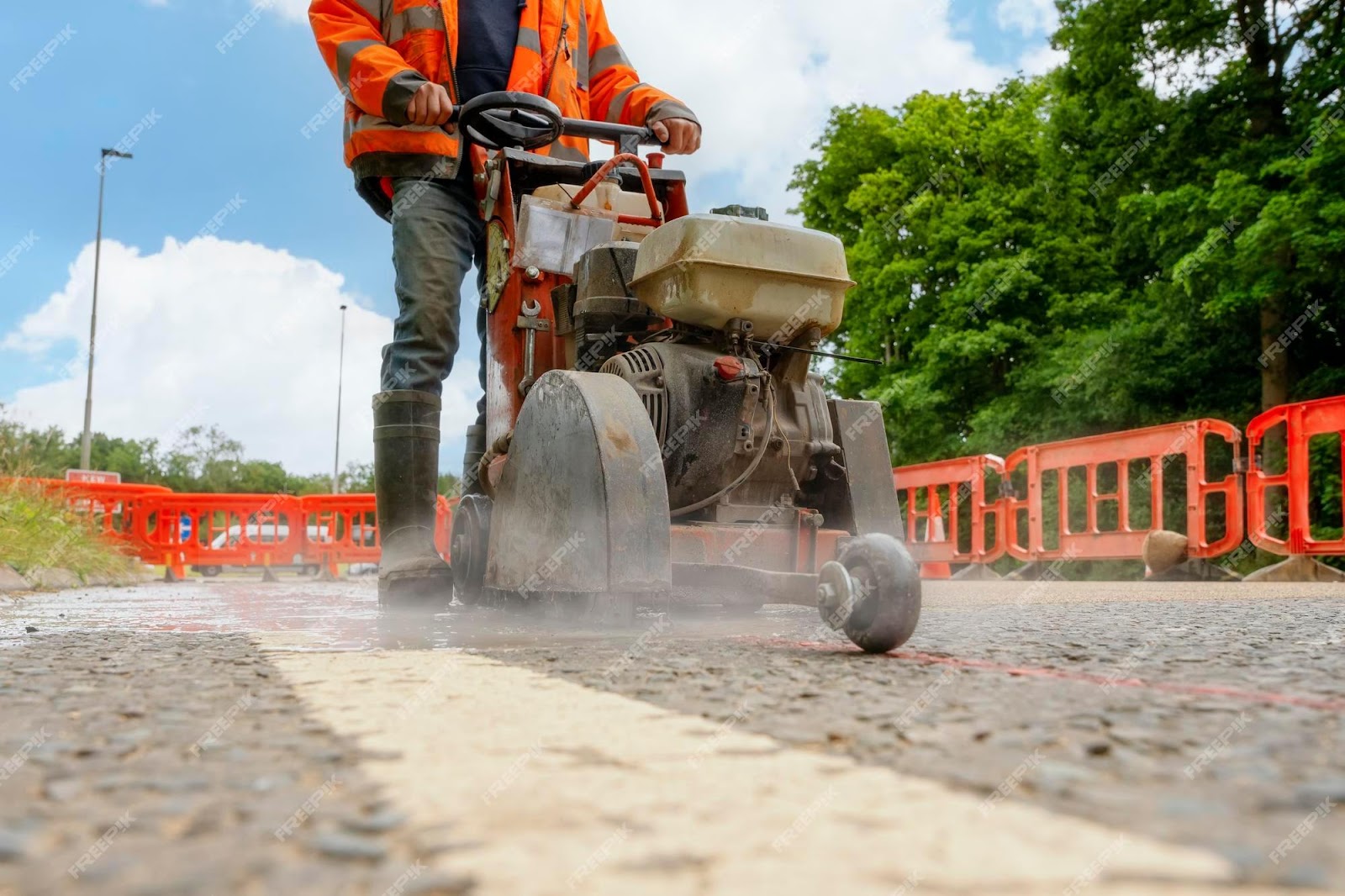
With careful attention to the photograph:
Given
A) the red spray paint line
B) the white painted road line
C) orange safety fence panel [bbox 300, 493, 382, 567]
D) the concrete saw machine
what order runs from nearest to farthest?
the white painted road line, the red spray paint line, the concrete saw machine, orange safety fence panel [bbox 300, 493, 382, 567]

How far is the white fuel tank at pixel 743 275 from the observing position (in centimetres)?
324

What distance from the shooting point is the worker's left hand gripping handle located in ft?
13.1

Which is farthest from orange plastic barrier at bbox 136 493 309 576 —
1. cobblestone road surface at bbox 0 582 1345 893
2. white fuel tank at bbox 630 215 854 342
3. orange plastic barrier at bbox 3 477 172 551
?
cobblestone road surface at bbox 0 582 1345 893

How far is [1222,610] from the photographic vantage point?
394 centimetres

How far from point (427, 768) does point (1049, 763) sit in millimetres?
635

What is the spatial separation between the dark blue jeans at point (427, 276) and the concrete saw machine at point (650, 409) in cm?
17

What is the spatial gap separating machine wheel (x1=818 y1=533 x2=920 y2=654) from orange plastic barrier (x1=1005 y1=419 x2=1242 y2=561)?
6.31 m

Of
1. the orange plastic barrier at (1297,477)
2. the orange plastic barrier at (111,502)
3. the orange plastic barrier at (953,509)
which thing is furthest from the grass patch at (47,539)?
the orange plastic barrier at (1297,477)

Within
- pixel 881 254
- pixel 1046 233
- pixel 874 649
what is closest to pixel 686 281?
pixel 874 649

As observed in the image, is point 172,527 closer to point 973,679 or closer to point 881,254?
point 973,679

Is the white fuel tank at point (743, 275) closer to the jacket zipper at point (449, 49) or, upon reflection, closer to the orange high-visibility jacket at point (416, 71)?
the orange high-visibility jacket at point (416, 71)

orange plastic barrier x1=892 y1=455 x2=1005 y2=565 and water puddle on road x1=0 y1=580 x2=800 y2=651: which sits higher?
orange plastic barrier x1=892 y1=455 x2=1005 y2=565

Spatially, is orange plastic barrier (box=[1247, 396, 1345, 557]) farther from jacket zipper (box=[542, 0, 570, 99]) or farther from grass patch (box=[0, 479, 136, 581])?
grass patch (box=[0, 479, 136, 581])

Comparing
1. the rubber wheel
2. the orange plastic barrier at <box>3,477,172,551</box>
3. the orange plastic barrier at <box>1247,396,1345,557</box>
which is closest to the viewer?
the rubber wheel
